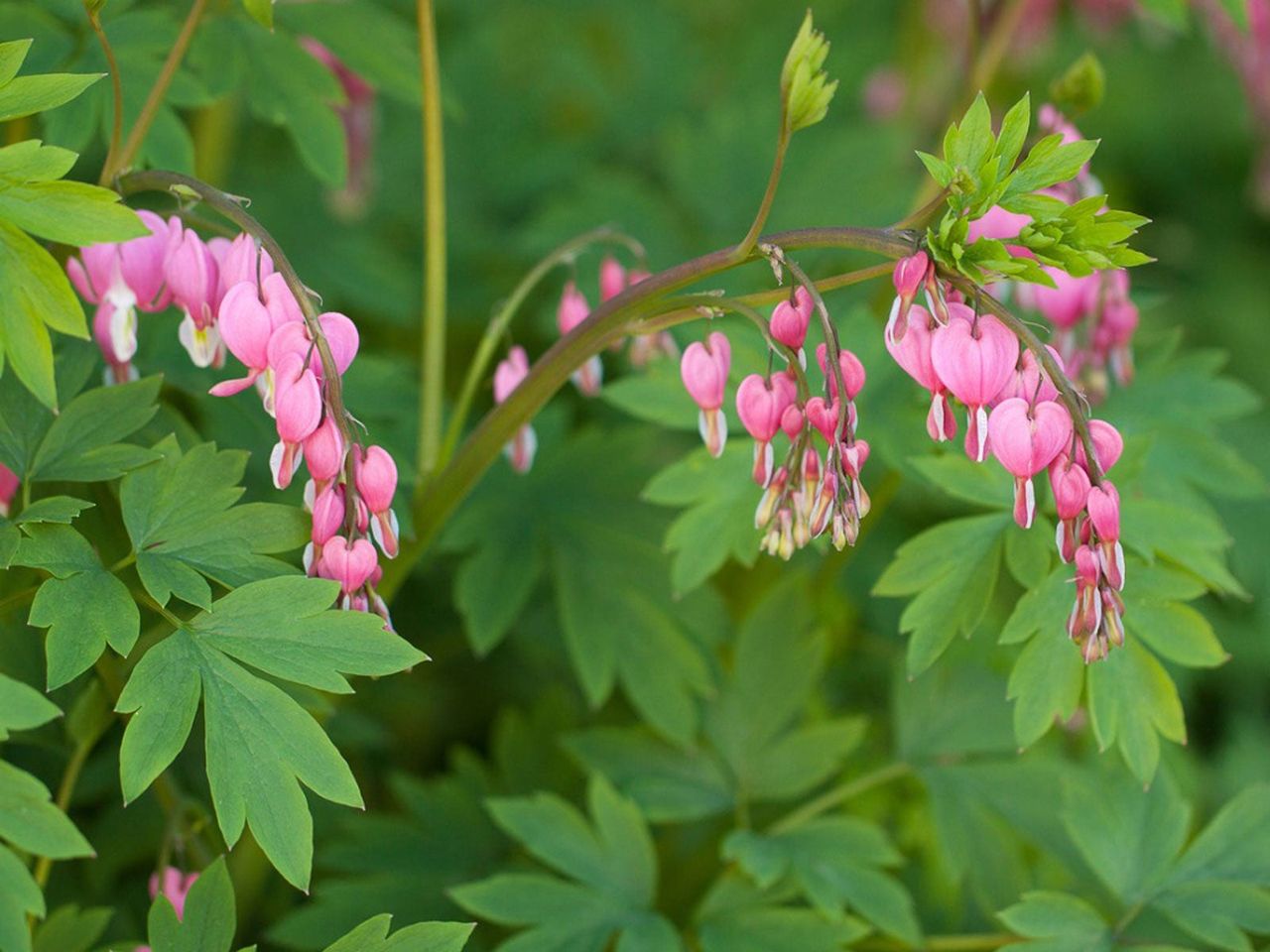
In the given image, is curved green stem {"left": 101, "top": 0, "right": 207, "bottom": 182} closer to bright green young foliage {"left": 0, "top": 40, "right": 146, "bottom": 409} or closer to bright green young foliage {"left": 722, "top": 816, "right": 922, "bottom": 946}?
bright green young foliage {"left": 0, "top": 40, "right": 146, "bottom": 409}

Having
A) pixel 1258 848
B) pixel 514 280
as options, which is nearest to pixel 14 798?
pixel 1258 848

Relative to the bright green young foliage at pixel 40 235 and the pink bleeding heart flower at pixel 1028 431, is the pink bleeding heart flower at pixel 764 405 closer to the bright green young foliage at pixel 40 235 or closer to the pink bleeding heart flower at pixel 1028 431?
the pink bleeding heart flower at pixel 1028 431

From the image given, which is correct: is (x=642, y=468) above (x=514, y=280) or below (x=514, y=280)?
below

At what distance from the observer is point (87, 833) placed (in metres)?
1.66

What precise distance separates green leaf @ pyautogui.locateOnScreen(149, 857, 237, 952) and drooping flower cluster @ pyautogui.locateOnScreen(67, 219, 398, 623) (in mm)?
265

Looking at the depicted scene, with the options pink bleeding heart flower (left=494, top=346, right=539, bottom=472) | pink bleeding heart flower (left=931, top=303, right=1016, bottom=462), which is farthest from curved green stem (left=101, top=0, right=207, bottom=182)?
pink bleeding heart flower (left=931, top=303, right=1016, bottom=462)

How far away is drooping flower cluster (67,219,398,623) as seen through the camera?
1.09m

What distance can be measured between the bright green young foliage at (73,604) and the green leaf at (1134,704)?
2.94 ft

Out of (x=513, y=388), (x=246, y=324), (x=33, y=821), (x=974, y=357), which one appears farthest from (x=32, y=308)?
(x=974, y=357)

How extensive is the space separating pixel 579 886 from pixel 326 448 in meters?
0.68

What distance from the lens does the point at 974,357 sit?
3.40 ft

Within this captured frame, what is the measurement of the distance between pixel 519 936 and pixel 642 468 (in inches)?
26.9

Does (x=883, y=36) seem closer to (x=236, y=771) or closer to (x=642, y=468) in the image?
(x=642, y=468)

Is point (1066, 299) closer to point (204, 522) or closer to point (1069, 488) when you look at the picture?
point (1069, 488)
